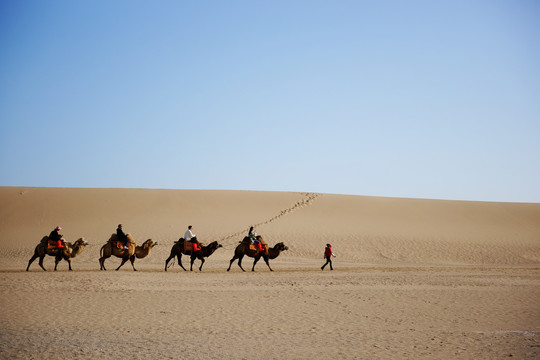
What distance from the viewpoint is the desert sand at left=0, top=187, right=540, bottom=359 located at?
878 centimetres

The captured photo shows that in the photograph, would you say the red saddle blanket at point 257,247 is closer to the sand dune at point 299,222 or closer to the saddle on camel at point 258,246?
the saddle on camel at point 258,246

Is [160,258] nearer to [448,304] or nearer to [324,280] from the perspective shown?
[324,280]

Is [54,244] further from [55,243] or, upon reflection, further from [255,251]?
[255,251]

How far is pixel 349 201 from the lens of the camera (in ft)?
166

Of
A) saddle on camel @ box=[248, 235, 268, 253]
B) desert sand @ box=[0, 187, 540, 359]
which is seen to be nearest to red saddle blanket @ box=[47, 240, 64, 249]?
desert sand @ box=[0, 187, 540, 359]

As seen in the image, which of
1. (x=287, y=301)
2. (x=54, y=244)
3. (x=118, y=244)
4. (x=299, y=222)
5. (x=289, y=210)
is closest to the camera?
(x=287, y=301)

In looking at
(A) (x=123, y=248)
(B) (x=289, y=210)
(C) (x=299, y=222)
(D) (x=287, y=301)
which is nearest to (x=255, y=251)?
(A) (x=123, y=248)

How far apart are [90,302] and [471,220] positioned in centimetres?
3854

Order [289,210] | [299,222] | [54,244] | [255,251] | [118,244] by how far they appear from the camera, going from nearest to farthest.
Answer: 1. [54,244]
2. [118,244]
3. [255,251]
4. [299,222]
5. [289,210]

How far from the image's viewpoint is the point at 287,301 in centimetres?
1358

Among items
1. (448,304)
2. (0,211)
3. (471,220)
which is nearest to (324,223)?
(471,220)

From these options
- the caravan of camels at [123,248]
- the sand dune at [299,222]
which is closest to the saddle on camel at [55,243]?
the caravan of camels at [123,248]

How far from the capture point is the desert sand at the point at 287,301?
878 centimetres

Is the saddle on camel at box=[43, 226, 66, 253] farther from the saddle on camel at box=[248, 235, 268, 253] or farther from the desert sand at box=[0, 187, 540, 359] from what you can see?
the saddle on camel at box=[248, 235, 268, 253]
